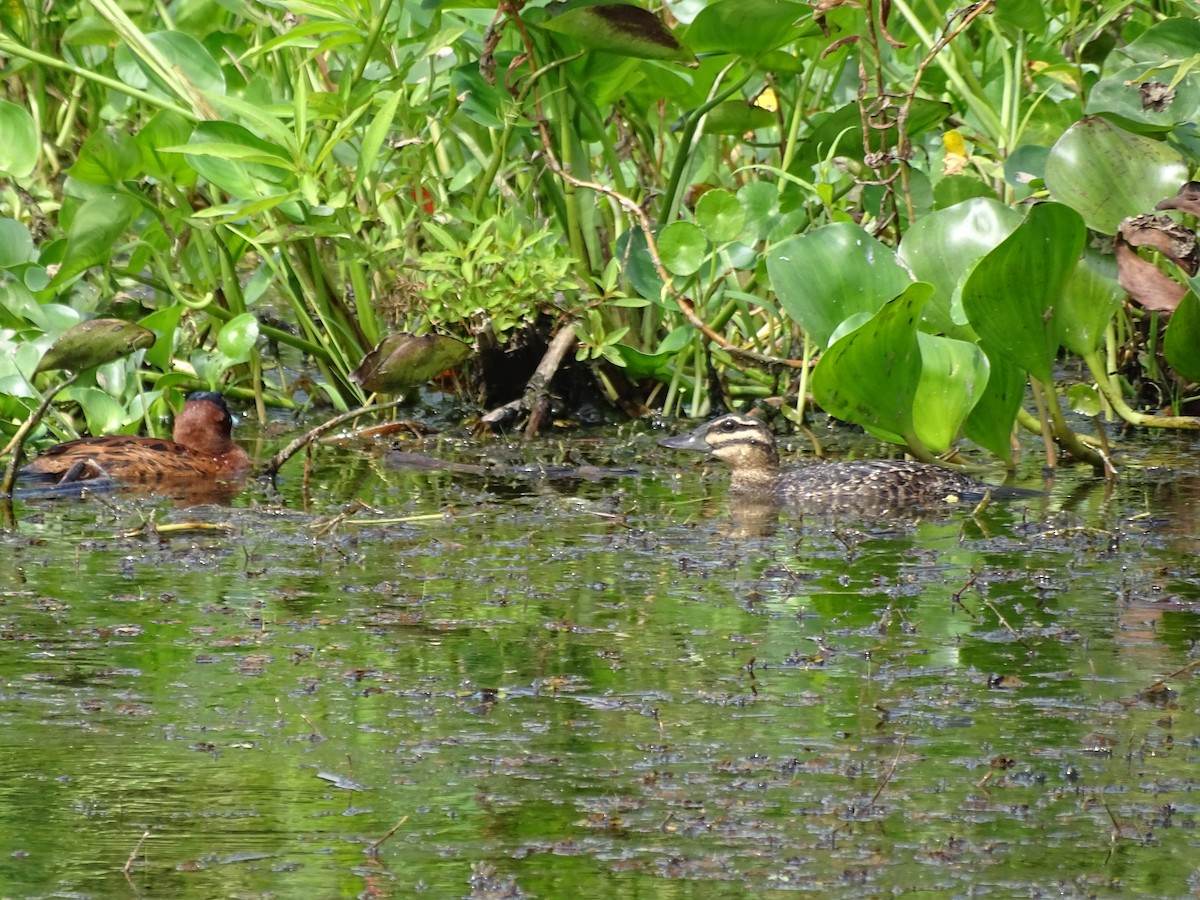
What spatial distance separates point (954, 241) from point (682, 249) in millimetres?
1268

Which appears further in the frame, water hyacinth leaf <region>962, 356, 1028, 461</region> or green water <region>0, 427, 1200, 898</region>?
water hyacinth leaf <region>962, 356, 1028, 461</region>

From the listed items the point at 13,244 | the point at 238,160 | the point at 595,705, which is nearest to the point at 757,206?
the point at 238,160

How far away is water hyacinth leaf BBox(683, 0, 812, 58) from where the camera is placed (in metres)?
6.70

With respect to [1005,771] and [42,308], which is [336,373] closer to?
[42,308]

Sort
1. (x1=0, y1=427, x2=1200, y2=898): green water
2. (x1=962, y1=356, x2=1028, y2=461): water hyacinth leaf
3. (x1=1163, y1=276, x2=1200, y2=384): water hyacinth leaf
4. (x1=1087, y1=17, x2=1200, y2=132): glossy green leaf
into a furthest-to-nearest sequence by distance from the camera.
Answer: (x1=1087, y1=17, x2=1200, y2=132): glossy green leaf
(x1=1163, y1=276, x2=1200, y2=384): water hyacinth leaf
(x1=962, y1=356, x2=1028, y2=461): water hyacinth leaf
(x1=0, y1=427, x2=1200, y2=898): green water

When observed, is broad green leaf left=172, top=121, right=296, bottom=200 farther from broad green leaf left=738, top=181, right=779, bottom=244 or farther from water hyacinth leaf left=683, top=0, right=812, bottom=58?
broad green leaf left=738, top=181, right=779, bottom=244

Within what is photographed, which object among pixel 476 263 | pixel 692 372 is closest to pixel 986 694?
pixel 476 263

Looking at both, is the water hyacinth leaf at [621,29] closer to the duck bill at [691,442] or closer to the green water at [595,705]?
the duck bill at [691,442]

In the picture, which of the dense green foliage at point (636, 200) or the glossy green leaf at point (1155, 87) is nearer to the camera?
the dense green foliage at point (636, 200)

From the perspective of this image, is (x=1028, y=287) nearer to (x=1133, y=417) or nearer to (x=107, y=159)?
(x=1133, y=417)

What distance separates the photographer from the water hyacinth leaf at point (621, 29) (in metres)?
6.59

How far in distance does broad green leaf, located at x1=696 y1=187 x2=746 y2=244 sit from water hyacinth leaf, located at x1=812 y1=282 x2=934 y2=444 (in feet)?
3.98

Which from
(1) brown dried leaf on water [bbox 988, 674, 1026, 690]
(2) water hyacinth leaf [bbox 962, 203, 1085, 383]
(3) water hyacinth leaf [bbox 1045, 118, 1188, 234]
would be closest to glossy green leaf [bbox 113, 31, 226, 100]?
(2) water hyacinth leaf [bbox 962, 203, 1085, 383]

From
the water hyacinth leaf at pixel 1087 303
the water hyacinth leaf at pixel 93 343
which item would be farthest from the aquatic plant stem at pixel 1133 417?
the water hyacinth leaf at pixel 93 343
